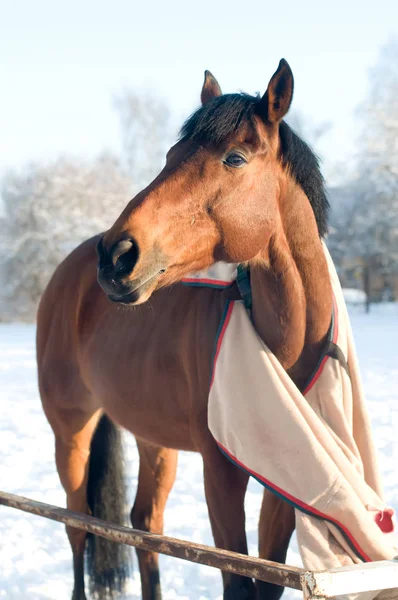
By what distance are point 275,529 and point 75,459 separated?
146 centimetres

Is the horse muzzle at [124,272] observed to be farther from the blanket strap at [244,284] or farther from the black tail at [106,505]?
the black tail at [106,505]

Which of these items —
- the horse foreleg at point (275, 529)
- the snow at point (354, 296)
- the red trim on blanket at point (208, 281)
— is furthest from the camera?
the snow at point (354, 296)

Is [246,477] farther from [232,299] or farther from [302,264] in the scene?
[302,264]

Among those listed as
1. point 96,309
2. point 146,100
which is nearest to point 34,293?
point 146,100

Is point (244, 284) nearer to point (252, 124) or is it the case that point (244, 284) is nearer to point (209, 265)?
point (209, 265)

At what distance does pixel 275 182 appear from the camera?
2.20 meters

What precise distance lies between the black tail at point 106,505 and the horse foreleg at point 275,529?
4.17 ft

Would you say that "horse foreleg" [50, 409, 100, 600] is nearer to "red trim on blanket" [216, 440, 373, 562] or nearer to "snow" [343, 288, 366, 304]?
"red trim on blanket" [216, 440, 373, 562]

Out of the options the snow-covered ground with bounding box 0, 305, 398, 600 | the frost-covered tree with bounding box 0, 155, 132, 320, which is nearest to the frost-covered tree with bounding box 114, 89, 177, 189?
the frost-covered tree with bounding box 0, 155, 132, 320

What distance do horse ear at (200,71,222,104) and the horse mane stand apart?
0.42 metres

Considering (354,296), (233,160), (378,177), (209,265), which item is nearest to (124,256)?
(209,265)

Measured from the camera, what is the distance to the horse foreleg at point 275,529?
2.63m

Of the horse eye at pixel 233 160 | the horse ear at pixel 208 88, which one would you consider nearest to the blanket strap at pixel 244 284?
the horse eye at pixel 233 160

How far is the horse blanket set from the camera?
2.09m
